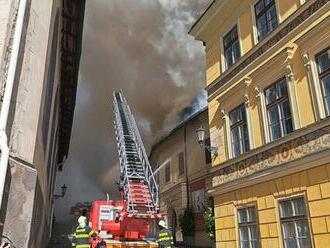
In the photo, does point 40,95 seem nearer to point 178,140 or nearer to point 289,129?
point 289,129

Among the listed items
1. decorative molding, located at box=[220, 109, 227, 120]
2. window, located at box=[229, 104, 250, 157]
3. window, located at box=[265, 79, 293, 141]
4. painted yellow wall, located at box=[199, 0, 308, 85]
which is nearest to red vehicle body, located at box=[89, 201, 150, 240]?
window, located at box=[229, 104, 250, 157]

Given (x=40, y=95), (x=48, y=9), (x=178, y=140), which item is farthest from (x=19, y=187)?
(x=178, y=140)

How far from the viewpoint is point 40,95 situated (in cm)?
596

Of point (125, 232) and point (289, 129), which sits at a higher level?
point (289, 129)

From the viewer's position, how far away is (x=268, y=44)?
10.3 metres

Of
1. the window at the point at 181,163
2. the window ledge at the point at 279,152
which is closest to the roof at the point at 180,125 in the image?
the window at the point at 181,163

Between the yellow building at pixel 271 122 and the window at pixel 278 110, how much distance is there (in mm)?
26

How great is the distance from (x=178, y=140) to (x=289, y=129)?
16654 millimetres

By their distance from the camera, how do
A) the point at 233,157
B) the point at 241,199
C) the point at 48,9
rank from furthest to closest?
1. the point at 233,157
2. the point at 241,199
3. the point at 48,9

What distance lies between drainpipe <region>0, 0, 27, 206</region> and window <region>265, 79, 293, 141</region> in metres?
6.64

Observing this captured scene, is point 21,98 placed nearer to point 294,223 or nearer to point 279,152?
point 279,152

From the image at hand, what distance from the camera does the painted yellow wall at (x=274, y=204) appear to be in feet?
26.0

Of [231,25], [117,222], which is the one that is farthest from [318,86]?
[117,222]

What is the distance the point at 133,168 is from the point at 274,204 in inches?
432
